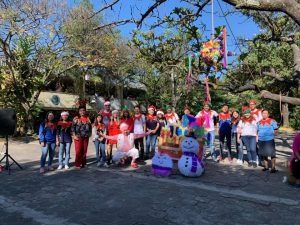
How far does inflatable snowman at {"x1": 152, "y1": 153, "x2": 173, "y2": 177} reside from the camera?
7336mm

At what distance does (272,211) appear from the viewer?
483cm

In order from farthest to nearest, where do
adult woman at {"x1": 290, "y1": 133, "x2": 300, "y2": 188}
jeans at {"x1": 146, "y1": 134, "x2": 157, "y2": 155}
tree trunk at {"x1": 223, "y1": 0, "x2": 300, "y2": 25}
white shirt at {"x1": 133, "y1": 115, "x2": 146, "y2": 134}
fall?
jeans at {"x1": 146, "y1": 134, "x2": 157, "y2": 155} < white shirt at {"x1": 133, "y1": 115, "x2": 146, "y2": 134} < adult woman at {"x1": 290, "y1": 133, "x2": 300, "y2": 188} < tree trunk at {"x1": 223, "y1": 0, "x2": 300, "y2": 25}

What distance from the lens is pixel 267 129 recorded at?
306 inches

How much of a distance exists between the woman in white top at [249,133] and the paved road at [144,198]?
2.32 ft

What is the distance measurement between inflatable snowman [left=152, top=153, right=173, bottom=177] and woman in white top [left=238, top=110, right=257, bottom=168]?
2.47 metres

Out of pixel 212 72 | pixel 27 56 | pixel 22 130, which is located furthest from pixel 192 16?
pixel 22 130

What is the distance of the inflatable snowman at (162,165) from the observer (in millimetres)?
7336

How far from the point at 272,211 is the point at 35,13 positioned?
14973 mm

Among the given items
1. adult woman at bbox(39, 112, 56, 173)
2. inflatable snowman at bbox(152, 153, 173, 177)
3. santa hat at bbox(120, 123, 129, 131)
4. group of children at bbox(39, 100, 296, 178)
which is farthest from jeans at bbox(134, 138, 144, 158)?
adult woman at bbox(39, 112, 56, 173)

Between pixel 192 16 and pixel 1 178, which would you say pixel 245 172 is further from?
pixel 1 178

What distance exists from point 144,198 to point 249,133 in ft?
13.5

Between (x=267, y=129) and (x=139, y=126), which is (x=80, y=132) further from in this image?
(x=267, y=129)

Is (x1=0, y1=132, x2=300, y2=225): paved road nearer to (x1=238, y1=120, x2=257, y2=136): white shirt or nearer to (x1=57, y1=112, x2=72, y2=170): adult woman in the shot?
(x1=57, y1=112, x2=72, y2=170): adult woman

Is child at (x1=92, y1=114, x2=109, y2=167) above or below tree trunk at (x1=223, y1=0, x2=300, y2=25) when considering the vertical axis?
below
